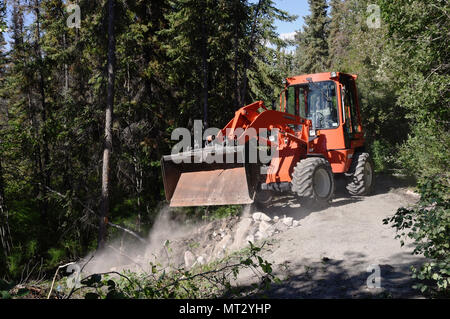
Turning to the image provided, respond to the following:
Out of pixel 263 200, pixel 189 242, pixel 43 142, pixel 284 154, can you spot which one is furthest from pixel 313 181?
pixel 43 142

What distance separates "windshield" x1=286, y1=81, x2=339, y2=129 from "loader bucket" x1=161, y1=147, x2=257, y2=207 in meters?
3.02

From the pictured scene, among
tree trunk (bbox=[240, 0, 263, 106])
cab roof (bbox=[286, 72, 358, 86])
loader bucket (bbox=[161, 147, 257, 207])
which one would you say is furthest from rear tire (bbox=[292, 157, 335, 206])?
tree trunk (bbox=[240, 0, 263, 106])

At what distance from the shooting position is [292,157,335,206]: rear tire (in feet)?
24.8

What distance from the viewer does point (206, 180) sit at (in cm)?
761

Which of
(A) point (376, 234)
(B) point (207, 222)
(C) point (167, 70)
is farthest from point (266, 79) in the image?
(A) point (376, 234)

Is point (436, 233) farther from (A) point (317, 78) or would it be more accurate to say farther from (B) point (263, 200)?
(A) point (317, 78)

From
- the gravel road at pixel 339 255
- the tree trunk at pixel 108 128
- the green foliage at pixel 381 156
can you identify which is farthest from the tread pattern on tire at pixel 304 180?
the green foliage at pixel 381 156

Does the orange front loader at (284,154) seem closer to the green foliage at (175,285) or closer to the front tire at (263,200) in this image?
the front tire at (263,200)

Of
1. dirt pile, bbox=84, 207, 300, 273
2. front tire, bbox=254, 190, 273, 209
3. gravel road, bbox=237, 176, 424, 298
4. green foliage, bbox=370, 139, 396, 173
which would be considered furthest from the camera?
green foliage, bbox=370, 139, 396, 173

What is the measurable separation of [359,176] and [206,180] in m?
4.59

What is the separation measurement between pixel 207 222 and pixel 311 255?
5324mm

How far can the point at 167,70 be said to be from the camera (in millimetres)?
13000

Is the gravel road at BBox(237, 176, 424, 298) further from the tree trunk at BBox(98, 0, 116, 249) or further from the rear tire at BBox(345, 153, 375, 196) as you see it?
the tree trunk at BBox(98, 0, 116, 249)

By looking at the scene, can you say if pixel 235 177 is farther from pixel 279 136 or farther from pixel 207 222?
pixel 207 222
